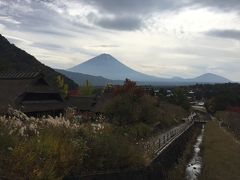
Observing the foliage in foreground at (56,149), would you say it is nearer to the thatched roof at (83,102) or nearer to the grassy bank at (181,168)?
the grassy bank at (181,168)

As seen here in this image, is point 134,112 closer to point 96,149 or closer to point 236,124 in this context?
point 96,149

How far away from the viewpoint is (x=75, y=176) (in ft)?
39.6

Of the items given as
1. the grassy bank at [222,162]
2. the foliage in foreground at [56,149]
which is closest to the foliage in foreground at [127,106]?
the grassy bank at [222,162]

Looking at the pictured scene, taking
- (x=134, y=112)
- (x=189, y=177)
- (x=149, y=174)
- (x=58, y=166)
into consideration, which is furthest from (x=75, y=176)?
(x=134, y=112)

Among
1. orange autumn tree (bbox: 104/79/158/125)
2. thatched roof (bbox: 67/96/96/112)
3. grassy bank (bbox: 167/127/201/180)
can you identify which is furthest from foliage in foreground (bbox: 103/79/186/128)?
thatched roof (bbox: 67/96/96/112)

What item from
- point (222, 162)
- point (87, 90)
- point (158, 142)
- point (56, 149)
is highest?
point (56, 149)

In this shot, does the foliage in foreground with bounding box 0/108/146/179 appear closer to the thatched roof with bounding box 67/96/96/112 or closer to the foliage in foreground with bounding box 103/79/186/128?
the foliage in foreground with bounding box 103/79/186/128

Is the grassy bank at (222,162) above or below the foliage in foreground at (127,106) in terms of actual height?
below

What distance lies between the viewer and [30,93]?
160ft

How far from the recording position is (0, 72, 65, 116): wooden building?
46.4m

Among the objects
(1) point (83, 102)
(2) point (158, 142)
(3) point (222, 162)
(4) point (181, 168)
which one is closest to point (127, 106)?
(3) point (222, 162)

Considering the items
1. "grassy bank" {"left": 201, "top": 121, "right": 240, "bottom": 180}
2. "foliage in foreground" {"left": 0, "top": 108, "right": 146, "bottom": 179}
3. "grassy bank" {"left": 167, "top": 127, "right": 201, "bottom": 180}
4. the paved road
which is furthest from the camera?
"grassy bank" {"left": 201, "top": 121, "right": 240, "bottom": 180}

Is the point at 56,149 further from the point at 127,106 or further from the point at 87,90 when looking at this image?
the point at 87,90

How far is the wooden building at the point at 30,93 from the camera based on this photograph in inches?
1829
